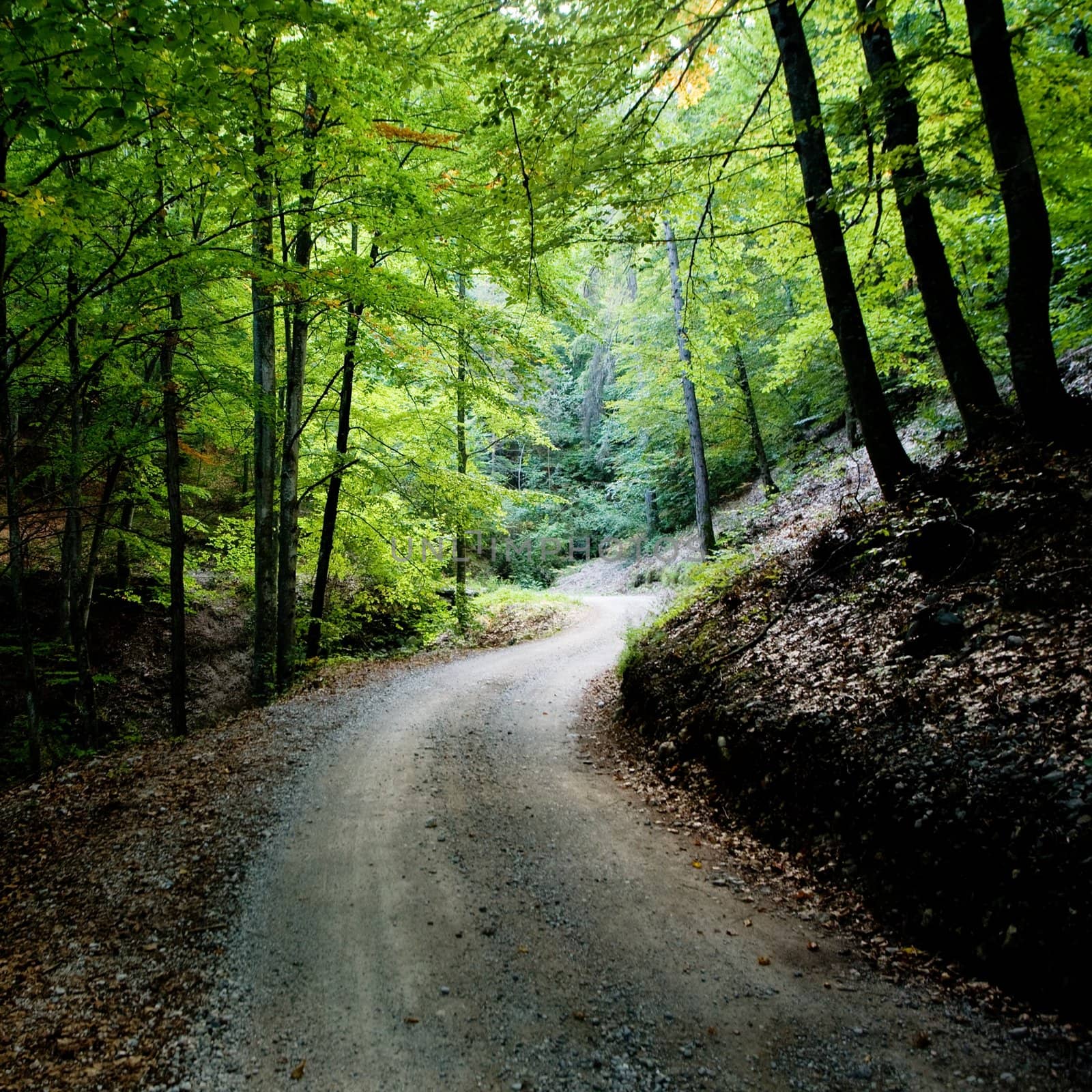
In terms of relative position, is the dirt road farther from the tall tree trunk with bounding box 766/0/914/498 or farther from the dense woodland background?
the dense woodland background

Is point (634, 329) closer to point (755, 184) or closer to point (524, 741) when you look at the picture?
point (755, 184)

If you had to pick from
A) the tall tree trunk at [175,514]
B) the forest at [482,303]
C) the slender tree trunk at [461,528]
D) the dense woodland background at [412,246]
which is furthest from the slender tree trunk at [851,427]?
the tall tree trunk at [175,514]

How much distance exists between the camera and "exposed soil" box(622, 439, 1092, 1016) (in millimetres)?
3219

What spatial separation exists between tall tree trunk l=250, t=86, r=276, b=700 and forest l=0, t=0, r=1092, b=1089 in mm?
101

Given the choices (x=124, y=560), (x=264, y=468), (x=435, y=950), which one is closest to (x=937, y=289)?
(x=435, y=950)

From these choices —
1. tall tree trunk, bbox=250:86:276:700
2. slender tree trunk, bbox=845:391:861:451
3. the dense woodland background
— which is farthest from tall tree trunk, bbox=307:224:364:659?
slender tree trunk, bbox=845:391:861:451

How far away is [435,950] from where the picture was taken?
385 cm

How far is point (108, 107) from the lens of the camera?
3.86m

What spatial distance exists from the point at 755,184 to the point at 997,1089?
33.0 feet

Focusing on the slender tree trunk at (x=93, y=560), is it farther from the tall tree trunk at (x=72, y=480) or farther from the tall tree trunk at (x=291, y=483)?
the tall tree trunk at (x=291, y=483)

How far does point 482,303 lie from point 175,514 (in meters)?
6.45

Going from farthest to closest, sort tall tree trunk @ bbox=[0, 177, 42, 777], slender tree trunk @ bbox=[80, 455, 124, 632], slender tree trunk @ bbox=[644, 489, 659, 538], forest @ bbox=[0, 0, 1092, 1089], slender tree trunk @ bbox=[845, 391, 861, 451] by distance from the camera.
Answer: slender tree trunk @ bbox=[644, 489, 659, 538] < slender tree trunk @ bbox=[845, 391, 861, 451] < slender tree trunk @ bbox=[80, 455, 124, 632] < tall tree trunk @ bbox=[0, 177, 42, 777] < forest @ bbox=[0, 0, 1092, 1089]

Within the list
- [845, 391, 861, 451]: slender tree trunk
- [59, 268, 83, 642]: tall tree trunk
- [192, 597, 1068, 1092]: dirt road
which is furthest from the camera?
[845, 391, 861, 451]: slender tree trunk

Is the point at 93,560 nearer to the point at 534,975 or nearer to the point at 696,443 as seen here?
the point at 534,975
